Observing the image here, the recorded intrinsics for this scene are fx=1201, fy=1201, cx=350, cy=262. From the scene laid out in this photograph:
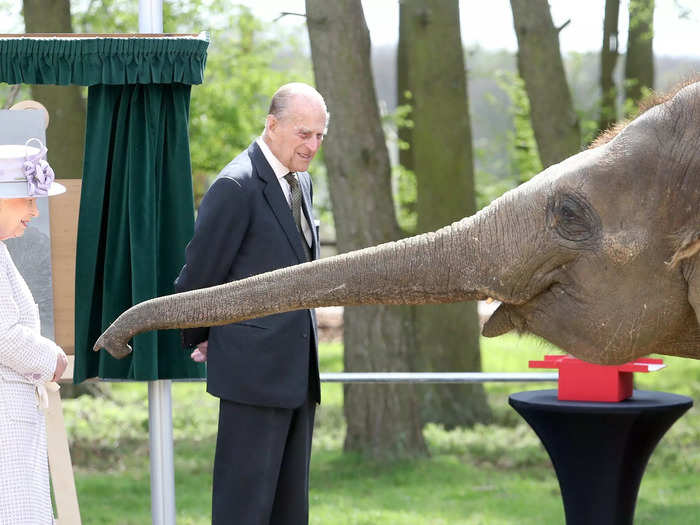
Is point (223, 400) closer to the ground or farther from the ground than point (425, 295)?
closer to the ground

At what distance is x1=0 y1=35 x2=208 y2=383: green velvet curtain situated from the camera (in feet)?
16.2

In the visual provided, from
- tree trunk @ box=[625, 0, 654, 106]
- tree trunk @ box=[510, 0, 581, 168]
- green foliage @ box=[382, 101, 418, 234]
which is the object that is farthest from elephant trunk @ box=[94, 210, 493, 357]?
tree trunk @ box=[625, 0, 654, 106]

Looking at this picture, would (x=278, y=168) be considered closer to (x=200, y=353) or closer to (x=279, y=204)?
(x=279, y=204)

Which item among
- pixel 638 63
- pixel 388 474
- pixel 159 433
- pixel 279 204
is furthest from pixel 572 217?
pixel 638 63

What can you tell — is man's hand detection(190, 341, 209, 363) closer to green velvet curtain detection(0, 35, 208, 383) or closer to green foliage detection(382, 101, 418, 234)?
green velvet curtain detection(0, 35, 208, 383)

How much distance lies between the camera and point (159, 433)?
5211mm

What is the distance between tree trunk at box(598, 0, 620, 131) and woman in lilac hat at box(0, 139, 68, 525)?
9.79 meters

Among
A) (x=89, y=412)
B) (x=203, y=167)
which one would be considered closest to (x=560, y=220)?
(x=89, y=412)

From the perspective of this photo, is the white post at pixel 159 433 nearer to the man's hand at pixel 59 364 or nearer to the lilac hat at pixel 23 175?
the man's hand at pixel 59 364

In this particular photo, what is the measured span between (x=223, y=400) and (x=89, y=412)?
773cm

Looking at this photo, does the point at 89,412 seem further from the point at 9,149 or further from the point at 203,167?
the point at 9,149

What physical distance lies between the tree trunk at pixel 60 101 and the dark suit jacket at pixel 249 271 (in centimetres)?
453

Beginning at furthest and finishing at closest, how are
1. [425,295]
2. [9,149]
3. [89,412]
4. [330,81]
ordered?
[89,412] < [330,81] < [9,149] < [425,295]

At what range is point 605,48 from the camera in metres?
13.7
